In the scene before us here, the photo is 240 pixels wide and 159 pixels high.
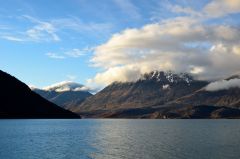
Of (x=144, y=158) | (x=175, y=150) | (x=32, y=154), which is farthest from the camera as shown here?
(x=175, y=150)

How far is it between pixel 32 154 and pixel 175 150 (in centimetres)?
4271

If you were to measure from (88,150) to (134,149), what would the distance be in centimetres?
1439

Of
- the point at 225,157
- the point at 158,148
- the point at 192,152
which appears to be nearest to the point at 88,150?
the point at 158,148

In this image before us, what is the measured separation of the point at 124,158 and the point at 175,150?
74.9 feet

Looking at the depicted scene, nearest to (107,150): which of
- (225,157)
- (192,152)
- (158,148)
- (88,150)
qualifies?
(88,150)

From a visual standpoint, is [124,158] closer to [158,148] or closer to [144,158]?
[144,158]

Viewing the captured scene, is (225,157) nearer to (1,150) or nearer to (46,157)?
(46,157)

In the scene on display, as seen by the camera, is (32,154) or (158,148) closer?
(32,154)

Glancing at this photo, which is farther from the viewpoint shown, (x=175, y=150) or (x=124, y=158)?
Answer: (x=175, y=150)

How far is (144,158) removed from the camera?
99.8m

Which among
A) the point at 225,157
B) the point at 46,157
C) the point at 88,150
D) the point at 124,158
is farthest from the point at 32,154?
the point at 225,157

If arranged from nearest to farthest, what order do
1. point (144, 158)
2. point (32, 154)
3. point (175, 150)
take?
point (144, 158), point (32, 154), point (175, 150)

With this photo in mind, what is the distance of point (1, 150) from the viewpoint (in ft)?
374

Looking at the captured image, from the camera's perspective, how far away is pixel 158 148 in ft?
400
